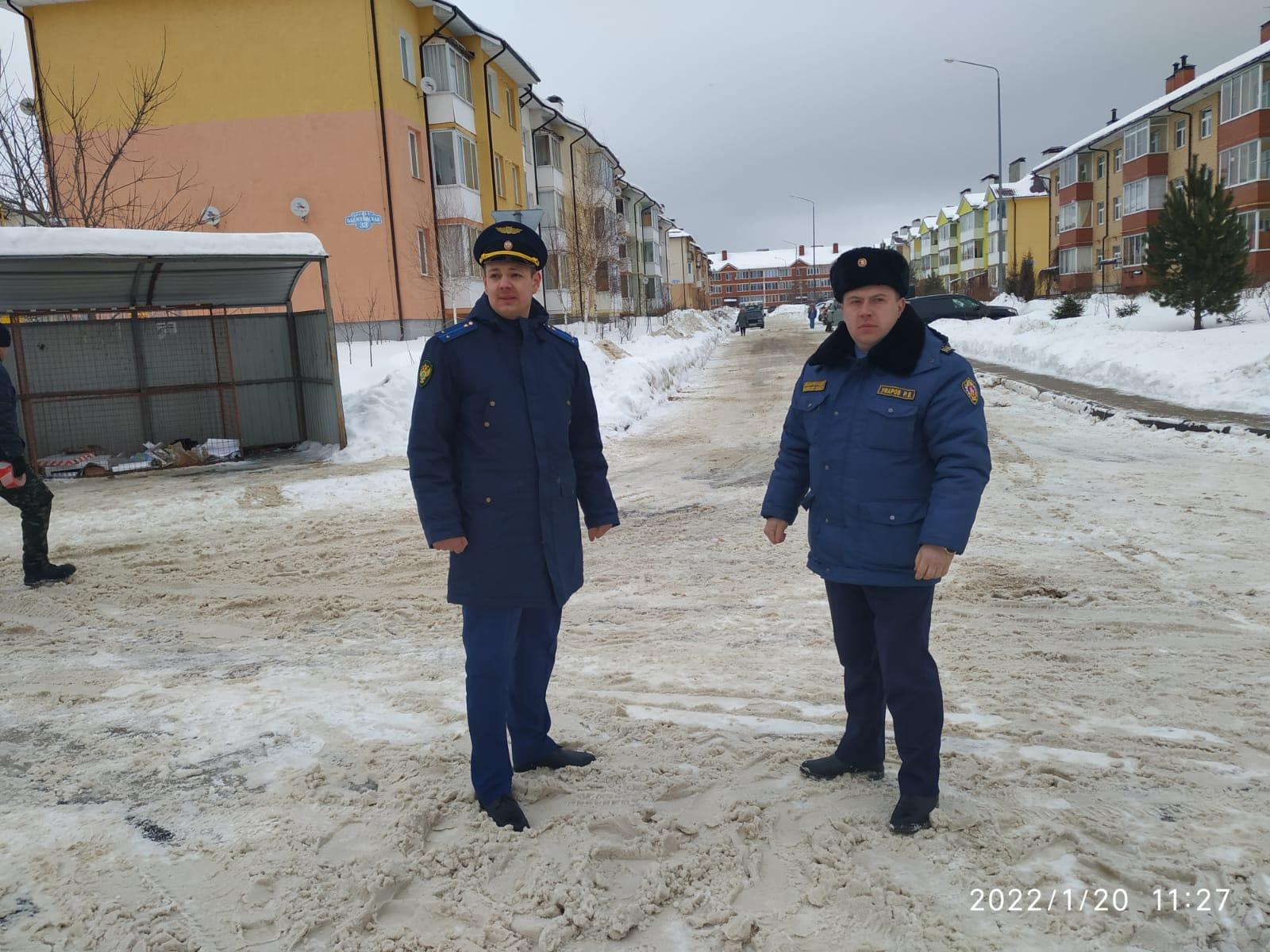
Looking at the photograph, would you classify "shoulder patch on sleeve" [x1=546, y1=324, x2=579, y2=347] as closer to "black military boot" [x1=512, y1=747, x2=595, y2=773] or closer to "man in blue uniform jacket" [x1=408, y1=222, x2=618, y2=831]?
"man in blue uniform jacket" [x1=408, y1=222, x2=618, y2=831]

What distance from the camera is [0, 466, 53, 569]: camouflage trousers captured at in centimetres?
662

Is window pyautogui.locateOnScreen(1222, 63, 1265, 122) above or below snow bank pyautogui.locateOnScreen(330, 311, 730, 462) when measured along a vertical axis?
above

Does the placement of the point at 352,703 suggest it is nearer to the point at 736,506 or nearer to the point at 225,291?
the point at 736,506

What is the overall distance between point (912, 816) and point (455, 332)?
7.34 ft

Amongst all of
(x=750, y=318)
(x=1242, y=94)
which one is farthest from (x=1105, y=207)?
(x=750, y=318)

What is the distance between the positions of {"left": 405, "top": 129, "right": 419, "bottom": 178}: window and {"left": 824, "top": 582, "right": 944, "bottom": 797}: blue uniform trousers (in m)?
27.4

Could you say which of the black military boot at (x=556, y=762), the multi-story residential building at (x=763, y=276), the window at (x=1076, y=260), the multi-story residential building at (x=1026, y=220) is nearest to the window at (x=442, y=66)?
the black military boot at (x=556, y=762)

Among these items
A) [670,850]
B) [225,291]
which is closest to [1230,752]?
[670,850]

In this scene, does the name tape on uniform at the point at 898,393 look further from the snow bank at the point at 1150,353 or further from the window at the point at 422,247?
the window at the point at 422,247

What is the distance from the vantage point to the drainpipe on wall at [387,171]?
2575 centimetres

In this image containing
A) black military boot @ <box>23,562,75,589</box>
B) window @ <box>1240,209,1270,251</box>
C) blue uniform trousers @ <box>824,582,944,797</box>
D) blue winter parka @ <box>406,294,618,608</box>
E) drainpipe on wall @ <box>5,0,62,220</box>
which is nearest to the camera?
blue uniform trousers @ <box>824,582,944,797</box>

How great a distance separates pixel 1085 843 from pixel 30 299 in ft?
44.5
